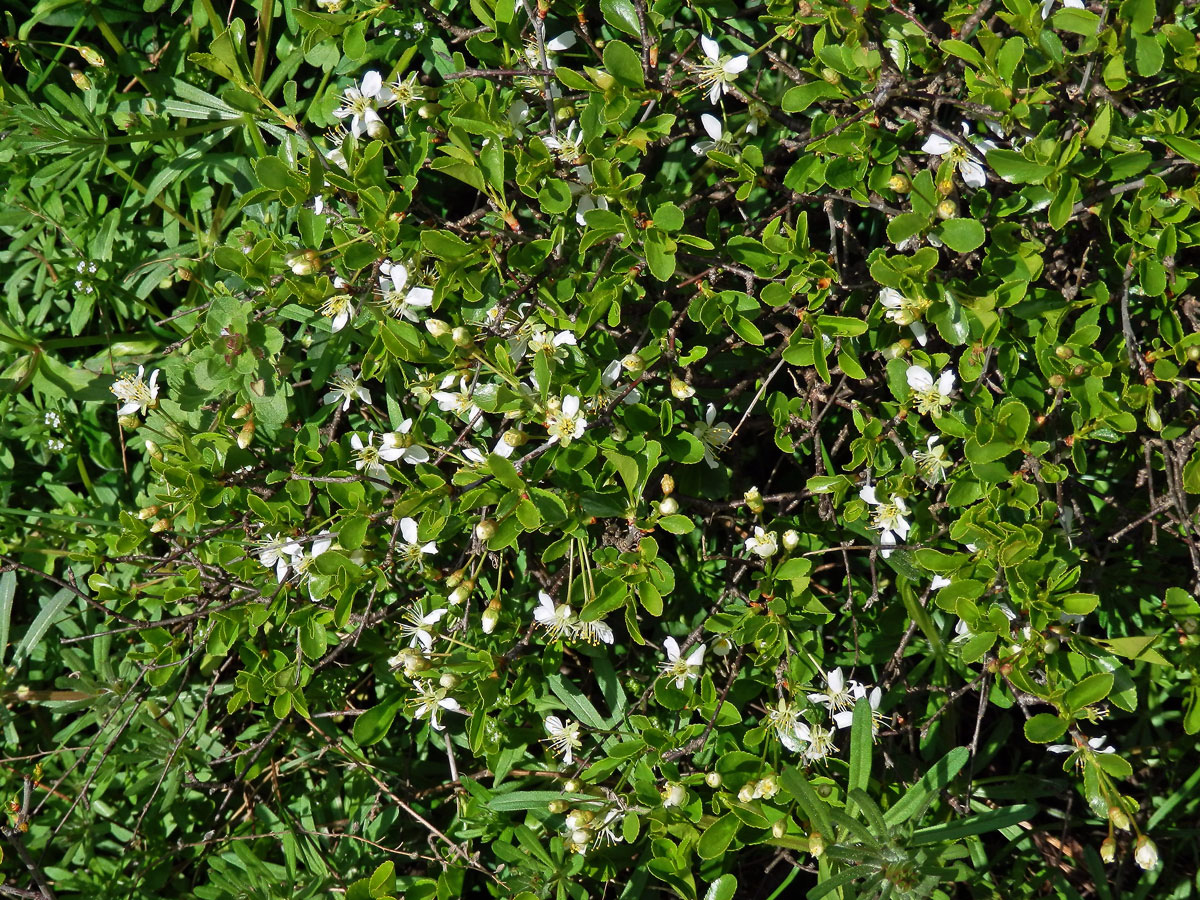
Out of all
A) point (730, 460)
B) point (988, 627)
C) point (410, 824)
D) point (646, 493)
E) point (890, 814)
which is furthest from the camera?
point (410, 824)

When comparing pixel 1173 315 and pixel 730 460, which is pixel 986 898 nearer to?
pixel 730 460

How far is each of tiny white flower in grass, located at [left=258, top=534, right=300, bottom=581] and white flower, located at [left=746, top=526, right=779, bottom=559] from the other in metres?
0.89

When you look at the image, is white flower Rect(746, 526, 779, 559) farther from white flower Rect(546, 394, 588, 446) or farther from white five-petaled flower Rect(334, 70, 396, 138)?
white five-petaled flower Rect(334, 70, 396, 138)

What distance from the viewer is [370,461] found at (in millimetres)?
1928

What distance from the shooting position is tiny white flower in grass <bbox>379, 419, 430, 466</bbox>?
1.81m

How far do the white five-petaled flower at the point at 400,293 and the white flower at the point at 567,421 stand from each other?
320mm

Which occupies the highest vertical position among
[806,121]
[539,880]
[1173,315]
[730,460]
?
[806,121]

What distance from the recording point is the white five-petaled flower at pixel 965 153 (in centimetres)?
168

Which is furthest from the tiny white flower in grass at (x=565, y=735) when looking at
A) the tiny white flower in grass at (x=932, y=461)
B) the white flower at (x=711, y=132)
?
the white flower at (x=711, y=132)

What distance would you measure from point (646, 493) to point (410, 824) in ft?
3.53

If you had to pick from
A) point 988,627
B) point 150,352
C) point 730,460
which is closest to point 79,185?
point 150,352

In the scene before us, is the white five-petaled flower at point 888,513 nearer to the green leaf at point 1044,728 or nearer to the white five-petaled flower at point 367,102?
Answer: the green leaf at point 1044,728

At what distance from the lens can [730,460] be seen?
7.20 ft

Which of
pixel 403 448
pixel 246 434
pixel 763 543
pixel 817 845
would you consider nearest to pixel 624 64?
pixel 403 448
